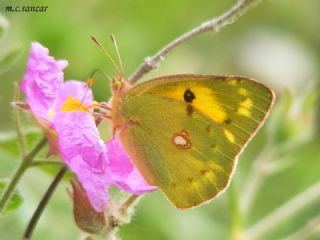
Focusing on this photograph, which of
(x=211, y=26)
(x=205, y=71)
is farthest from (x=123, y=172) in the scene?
(x=205, y=71)

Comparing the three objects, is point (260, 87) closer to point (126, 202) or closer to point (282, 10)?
point (126, 202)

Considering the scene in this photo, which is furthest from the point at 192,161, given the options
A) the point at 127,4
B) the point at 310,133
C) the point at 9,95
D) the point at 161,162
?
the point at 127,4

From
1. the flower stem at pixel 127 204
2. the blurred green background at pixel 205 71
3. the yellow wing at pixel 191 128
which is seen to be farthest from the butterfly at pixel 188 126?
the blurred green background at pixel 205 71

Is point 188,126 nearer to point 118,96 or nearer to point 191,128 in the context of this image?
point 191,128

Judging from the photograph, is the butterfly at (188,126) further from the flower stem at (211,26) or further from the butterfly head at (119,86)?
the flower stem at (211,26)

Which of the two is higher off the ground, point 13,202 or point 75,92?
point 75,92

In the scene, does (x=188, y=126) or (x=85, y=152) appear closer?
(x=85, y=152)
